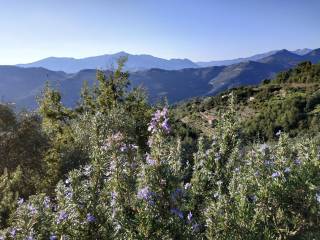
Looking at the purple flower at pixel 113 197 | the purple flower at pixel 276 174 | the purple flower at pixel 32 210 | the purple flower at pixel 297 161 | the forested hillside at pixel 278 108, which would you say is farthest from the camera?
the forested hillside at pixel 278 108

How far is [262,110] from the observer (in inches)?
2660

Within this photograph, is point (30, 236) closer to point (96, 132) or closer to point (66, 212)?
point (66, 212)

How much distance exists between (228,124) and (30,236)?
4943 millimetres

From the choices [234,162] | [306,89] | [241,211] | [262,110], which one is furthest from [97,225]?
[306,89]

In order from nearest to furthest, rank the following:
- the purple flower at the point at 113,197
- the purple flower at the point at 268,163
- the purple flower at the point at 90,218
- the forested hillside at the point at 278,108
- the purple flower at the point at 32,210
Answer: the purple flower at the point at 90,218 < the purple flower at the point at 113,197 < the purple flower at the point at 32,210 < the purple flower at the point at 268,163 < the forested hillside at the point at 278,108

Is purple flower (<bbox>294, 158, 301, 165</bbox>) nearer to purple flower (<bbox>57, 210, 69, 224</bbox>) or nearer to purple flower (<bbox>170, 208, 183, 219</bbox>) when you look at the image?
purple flower (<bbox>170, 208, 183, 219</bbox>)

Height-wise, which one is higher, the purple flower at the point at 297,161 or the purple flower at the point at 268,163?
the purple flower at the point at 268,163

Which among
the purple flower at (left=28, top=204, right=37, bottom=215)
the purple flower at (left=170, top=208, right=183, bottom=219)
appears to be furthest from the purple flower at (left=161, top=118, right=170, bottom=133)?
the purple flower at (left=28, top=204, right=37, bottom=215)

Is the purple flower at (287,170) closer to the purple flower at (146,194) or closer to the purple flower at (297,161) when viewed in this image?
the purple flower at (297,161)

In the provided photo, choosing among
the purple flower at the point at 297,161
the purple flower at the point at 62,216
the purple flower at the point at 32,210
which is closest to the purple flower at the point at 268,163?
the purple flower at the point at 297,161

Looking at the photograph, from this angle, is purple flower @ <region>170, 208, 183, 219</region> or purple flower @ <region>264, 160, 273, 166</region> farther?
purple flower @ <region>264, 160, 273, 166</region>

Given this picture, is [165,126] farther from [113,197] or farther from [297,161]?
[297,161]

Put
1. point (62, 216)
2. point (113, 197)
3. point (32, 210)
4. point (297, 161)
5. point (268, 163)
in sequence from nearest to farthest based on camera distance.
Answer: point (62, 216) → point (113, 197) → point (32, 210) → point (268, 163) → point (297, 161)

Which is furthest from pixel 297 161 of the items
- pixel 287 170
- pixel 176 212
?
pixel 176 212
